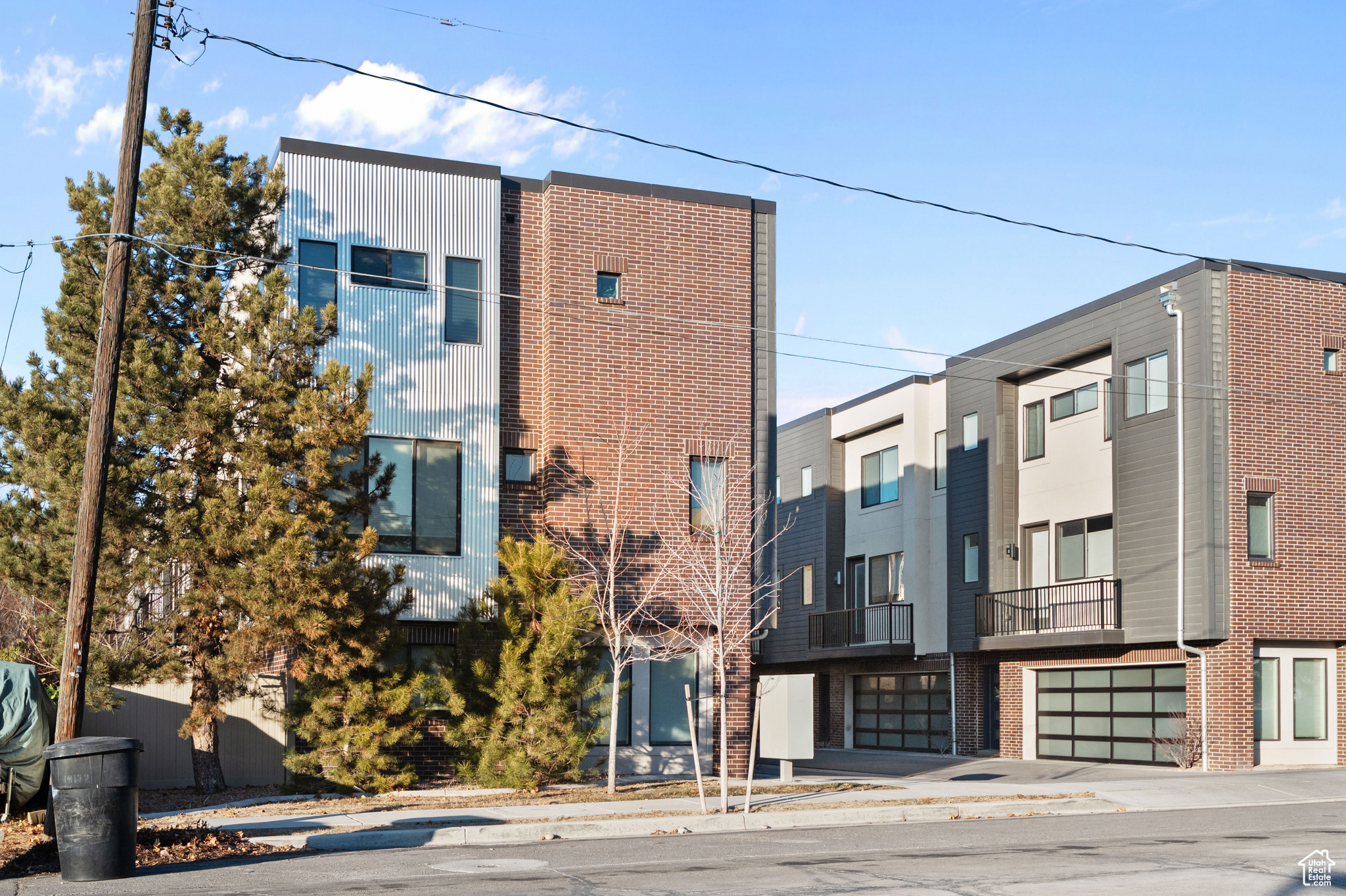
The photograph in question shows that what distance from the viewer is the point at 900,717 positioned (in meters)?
37.3

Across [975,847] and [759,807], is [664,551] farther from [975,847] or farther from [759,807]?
[975,847]

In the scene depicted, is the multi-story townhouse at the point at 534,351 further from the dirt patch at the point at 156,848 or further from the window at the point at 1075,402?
the window at the point at 1075,402

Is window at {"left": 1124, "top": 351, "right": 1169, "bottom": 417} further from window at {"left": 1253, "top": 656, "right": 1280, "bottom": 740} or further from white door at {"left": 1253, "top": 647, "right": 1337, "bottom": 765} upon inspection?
window at {"left": 1253, "top": 656, "right": 1280, "bottom": 740}

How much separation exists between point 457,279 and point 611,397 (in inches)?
130

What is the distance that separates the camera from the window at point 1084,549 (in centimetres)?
2977

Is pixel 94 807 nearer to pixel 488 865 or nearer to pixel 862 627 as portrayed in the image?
pixel 488 865

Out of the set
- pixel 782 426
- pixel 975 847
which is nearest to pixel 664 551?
pixel 975 847

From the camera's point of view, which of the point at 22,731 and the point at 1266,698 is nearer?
the point at 22,731

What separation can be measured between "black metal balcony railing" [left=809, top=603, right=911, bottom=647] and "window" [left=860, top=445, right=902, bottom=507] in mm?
3352

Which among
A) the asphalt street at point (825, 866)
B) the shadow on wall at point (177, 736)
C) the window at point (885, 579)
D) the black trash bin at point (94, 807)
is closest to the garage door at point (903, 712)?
the window at point (885, 579)

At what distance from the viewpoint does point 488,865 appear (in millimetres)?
12695

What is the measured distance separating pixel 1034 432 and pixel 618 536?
1381 centimetres

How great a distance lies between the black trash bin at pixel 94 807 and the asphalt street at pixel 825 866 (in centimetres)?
23

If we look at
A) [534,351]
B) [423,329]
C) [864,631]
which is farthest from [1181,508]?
[423,329]
